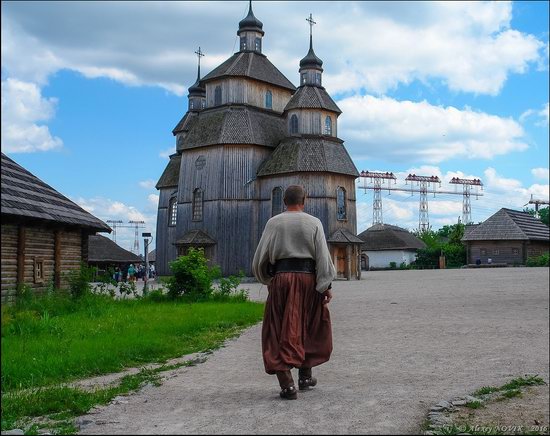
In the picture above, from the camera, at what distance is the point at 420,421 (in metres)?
4.71

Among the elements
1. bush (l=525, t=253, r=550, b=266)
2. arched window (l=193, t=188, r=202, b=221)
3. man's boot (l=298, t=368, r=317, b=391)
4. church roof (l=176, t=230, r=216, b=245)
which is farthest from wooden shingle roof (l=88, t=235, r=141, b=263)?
man's boot (l=298, t=368, r=317, b=391)

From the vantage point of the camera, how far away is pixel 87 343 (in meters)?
8.98

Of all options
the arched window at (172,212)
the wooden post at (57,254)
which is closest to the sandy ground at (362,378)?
the wooden post at (57,254)

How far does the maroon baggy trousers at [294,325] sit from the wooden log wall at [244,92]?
32.4 metres

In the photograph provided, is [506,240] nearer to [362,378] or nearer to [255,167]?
[255,167]

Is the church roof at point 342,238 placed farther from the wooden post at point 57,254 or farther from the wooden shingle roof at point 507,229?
the wooden post at point 57,254

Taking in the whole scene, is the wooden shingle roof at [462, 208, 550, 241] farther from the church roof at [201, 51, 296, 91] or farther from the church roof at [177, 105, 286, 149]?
the church roof at [177, 105, 286, 149]

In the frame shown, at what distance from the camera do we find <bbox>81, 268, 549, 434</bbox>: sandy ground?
13.1 feet

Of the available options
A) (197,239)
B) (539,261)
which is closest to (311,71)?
(197,239)

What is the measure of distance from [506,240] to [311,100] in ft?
73.0

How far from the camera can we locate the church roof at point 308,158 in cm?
3400

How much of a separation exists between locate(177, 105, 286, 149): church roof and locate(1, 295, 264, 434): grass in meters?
20.3

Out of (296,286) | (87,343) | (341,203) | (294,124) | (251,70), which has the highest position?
(251,70)

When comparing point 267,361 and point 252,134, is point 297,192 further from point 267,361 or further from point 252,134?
point 252,134
